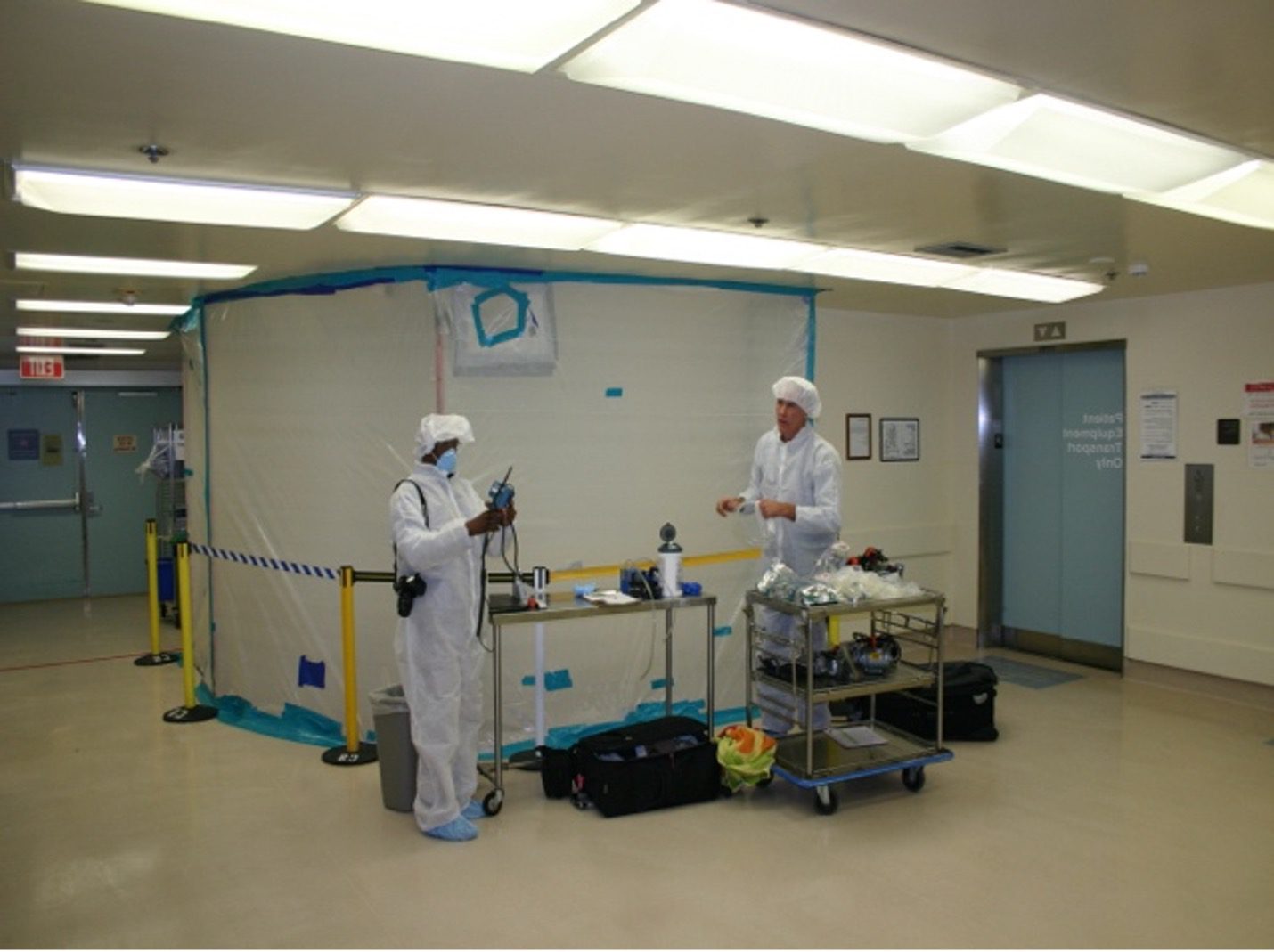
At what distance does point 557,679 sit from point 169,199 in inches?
114

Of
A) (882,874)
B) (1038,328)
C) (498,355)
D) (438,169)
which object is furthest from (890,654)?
(1038,328)

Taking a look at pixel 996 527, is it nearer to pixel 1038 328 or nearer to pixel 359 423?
pixel 1038 328

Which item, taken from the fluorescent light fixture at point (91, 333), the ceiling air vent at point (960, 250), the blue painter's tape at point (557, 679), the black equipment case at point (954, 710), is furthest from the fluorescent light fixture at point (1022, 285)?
the fluorescent light fixture at point (91, 333)

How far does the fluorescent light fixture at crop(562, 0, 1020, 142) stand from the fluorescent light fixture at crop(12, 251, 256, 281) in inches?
117

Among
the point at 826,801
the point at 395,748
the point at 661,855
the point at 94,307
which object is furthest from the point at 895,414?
the point at 94,307

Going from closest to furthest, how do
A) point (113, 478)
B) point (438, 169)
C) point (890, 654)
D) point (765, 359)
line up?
point (438, 169), point (890, 654), point (765, 359), point (113, 478)

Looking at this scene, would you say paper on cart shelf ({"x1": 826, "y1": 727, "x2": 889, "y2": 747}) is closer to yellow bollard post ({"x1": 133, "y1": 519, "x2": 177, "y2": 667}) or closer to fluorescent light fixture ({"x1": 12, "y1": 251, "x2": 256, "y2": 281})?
fluorescent light fixture ({"x1": 12, "y1": 251, "x2": 256, "y2": 281})

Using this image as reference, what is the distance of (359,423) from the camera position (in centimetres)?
471

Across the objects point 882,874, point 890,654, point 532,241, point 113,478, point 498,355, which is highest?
point 532,241

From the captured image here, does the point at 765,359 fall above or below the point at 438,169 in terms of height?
below

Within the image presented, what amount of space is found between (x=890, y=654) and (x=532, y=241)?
2.35m

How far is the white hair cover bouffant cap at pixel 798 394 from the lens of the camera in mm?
4332

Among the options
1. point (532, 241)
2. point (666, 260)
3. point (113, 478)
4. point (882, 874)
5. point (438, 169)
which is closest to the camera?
point (438, 169)

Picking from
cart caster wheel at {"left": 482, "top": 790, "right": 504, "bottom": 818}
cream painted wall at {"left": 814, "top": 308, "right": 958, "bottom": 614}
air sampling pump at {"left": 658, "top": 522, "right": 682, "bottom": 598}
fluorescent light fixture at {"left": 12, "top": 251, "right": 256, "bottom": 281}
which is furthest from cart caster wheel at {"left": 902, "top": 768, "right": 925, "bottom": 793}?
fluorescent light fixture at {"left": 12, "top": 251, "right": 256, "bottom": 281}
